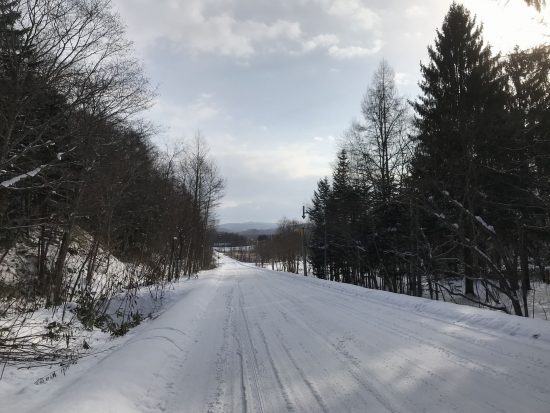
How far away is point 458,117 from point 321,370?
60.5 feet

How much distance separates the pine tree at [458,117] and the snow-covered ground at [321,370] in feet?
35.5

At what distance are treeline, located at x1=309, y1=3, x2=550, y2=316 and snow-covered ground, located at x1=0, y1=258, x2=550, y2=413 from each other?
567 centimetres

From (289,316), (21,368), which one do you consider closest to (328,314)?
(289,316)

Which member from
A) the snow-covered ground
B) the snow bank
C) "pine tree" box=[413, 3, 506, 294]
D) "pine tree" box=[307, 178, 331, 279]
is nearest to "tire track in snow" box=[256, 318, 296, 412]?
the snow-covered ground

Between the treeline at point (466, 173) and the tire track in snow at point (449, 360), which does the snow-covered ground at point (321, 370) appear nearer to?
the tire track in snow at point (449, 360)

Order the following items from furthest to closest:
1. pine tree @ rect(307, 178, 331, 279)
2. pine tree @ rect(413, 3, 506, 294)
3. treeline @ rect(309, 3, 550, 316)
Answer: pine tree @ rect(307, 178, 331, 279)
pine tree @ rect(413, 3, 506, 294)
treeline @ rect(309, 3, 550, 316)

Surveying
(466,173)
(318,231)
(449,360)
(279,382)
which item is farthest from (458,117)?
(318,231)

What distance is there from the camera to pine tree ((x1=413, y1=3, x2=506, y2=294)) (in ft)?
61.4

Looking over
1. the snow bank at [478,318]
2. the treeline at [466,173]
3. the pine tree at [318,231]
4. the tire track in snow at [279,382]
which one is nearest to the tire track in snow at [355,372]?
the tire track in snow at [279,382]

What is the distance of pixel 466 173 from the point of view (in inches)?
697

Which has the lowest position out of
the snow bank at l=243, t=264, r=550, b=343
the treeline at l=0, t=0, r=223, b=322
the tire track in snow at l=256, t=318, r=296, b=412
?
the tire track in snow at l=256, t=318, r=296, b=412

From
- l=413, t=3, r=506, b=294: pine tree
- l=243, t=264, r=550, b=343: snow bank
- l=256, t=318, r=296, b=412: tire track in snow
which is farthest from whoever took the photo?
l=413, t=3, r=506, b=294: pine tree

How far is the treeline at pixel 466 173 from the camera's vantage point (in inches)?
565

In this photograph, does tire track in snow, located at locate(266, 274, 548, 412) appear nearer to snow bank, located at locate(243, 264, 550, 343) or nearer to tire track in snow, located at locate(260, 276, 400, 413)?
tire track in snow, located at locate(260, 276, 400, 413)
